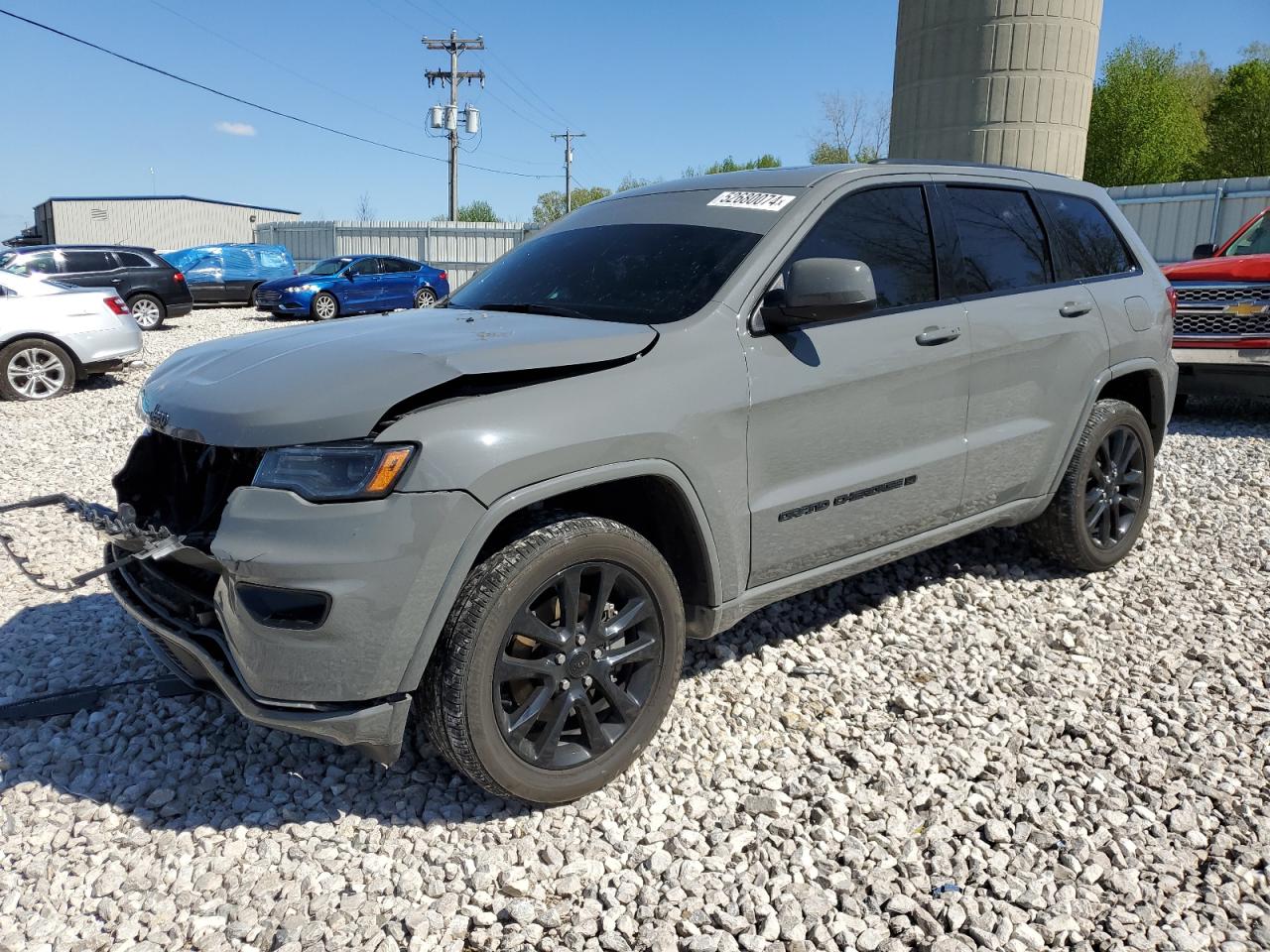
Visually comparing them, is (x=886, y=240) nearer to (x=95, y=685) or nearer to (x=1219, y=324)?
(x=95, y=685)

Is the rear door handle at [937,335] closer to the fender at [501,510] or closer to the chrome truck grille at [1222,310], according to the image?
the fender at [501,510]

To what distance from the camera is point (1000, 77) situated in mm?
13102

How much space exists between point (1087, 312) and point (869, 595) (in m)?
1.59

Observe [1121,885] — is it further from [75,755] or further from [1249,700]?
[75,755]

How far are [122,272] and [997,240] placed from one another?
56.8 ft

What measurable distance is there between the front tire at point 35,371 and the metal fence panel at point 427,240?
20.2 metres

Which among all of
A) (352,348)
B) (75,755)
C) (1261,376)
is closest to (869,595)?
(352,348)

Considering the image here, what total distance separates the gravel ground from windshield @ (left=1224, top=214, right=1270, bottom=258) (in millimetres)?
6011

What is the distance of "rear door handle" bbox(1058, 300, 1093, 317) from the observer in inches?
160

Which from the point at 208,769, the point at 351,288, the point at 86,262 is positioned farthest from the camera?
the point at 351,288

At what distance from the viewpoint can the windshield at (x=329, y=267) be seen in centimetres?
2058

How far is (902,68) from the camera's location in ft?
46.8

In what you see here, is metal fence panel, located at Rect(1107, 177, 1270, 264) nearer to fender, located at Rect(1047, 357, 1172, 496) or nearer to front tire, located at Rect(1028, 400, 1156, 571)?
front tire, located at Rect(1028, 400, 1156, 571)

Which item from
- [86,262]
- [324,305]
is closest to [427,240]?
[324,305]
